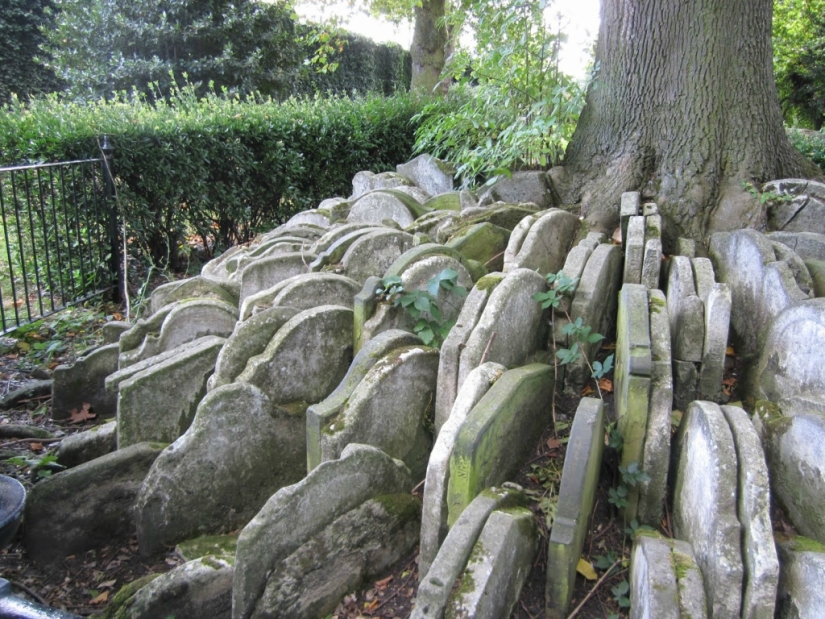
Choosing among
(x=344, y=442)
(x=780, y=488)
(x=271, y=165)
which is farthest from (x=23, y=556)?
(x=271, y=165)

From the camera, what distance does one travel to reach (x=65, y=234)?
7.02m

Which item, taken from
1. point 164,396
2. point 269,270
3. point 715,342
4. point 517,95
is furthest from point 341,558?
point 517,95

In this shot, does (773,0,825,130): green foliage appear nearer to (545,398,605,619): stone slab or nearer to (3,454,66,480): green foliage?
(545,398,605,619): stone slab

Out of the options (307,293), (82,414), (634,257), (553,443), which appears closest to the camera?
(553,443)

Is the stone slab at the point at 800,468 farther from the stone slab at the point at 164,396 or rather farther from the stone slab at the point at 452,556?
the stone slab at the point at 164,396

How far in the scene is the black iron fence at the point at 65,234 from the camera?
6738 mm

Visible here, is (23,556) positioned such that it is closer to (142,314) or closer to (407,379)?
(407,379)

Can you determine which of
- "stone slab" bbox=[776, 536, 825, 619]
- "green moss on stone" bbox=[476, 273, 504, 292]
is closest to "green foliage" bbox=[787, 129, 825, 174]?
"green moss on stone" bbox=[476, 273, 504, 292]

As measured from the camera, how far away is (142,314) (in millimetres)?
6281

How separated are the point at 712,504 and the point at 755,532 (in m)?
0.18

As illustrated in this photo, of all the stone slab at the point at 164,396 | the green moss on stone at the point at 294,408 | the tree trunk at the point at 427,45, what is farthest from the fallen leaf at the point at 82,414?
the tree trunk at the point at 427,45

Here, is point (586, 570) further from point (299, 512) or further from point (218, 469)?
point (218, 469)

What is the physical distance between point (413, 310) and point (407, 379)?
22.0 inches

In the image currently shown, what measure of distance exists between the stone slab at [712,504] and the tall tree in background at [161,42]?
13.2 m
